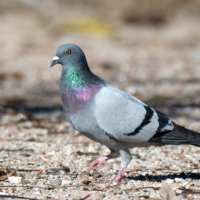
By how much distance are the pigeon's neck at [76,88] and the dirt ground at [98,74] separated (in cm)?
71

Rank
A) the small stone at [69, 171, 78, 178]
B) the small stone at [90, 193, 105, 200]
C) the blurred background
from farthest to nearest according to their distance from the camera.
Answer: the blurred background, the small stone at [69, 171, 78, 178], the small stone at [90, 193, 105, 200]

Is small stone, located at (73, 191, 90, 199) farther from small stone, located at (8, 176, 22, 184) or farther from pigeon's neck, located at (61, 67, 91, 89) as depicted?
pigeon's neck, located at (61, 67, 91, 89)

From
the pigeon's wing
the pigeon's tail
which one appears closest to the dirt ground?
the pigeon's tail

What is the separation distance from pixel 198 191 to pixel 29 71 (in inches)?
329

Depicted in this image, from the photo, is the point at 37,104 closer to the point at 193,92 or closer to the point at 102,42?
the point at 193,92

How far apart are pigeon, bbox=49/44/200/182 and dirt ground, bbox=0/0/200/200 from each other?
0.42m

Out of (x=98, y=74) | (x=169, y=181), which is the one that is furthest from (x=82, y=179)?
(x=98, y=74)

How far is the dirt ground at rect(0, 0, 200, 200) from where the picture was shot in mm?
3199

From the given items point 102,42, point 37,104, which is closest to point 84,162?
point 37,104

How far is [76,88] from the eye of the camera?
10.1ft

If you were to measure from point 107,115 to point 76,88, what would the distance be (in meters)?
0.37

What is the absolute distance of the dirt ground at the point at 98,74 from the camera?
10.5ft

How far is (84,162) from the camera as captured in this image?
3.84m

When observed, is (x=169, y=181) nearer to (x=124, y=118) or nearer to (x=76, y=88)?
(x=124, y=118)
